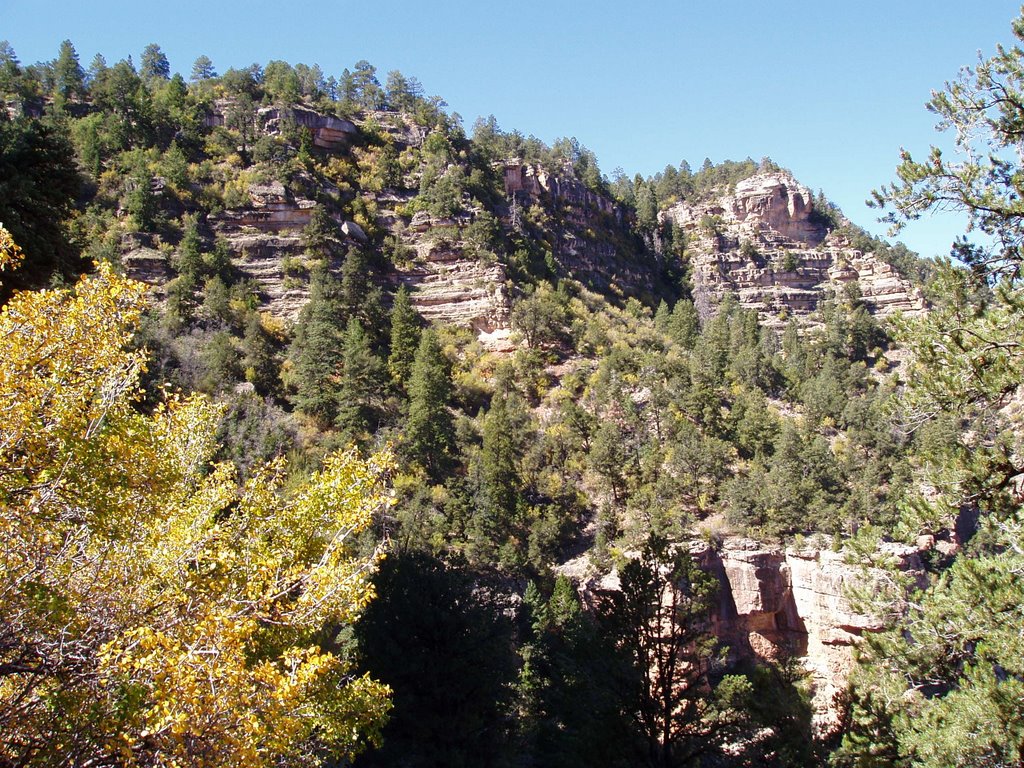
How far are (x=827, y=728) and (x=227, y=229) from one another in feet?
172

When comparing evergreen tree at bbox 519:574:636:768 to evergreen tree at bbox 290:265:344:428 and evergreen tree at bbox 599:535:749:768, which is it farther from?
evergreen tree at bbox 290:265:344:428

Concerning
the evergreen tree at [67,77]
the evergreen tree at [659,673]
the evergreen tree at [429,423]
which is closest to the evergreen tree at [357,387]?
the evergreen tree at [429,423]

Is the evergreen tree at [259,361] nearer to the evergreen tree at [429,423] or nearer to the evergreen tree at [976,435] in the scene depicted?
the evergreen tree at [429,423]

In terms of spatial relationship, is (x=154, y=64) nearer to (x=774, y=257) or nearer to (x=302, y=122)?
(x=302, y=122)

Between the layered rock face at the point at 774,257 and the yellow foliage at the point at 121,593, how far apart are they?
78.5 meters

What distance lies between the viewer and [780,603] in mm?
30422

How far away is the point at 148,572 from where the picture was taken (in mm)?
5387

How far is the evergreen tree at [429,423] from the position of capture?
34.1 m

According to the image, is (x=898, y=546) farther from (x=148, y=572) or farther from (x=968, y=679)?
(x=148, y=572)

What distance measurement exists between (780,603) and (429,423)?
67.0 feet

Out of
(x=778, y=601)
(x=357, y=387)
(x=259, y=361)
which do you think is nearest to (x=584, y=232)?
(x=357, y=387)

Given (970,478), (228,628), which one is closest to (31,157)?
(228,628)

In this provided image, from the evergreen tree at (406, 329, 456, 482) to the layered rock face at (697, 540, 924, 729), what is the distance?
48.5ft

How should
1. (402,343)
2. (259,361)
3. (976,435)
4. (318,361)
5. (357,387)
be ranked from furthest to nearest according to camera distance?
(402,343) → (259,361) → (318,361) → (357,387) → (976,435)
